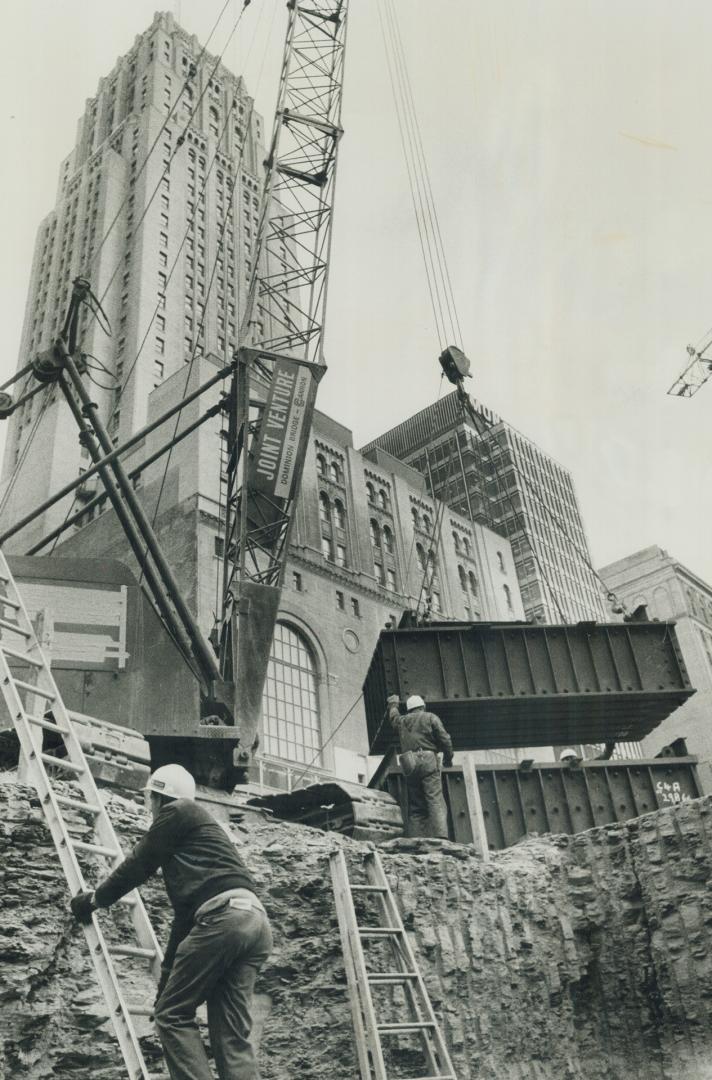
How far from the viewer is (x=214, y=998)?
503 centimetres

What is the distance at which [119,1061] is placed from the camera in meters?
6.28

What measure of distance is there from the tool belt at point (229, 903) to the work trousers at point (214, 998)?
0.06 feet

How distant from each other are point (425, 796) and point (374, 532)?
1488 inches

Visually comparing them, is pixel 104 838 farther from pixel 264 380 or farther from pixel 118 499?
pixel 264 380

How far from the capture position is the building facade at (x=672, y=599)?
82125 millimetres

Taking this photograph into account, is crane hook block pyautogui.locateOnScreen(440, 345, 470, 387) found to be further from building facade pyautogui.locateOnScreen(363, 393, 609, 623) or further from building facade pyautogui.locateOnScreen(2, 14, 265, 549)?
building facade pyautogui.locateOnScreen(363, 393, 609, 623)

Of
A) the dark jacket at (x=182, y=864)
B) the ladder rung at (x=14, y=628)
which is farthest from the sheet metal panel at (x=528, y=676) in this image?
the dark jacket at (x=182, y=864)

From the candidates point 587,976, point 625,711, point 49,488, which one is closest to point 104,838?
point 587,976

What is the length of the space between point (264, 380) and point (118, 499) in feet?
23.7

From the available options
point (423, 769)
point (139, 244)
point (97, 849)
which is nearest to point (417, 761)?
point (423, 769)

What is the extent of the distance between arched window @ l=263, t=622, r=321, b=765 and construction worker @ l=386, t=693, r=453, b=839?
75.2 ft

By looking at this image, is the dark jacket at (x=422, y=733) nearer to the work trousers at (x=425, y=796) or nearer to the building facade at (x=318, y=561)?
the work trousers at (x=425, y=796)

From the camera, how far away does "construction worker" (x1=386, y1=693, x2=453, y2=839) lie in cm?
1248

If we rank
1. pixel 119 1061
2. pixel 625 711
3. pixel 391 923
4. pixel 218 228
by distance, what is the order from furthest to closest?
pixel 218 228
pixel 625 711
pixel 391 923
pixel 119 1061
